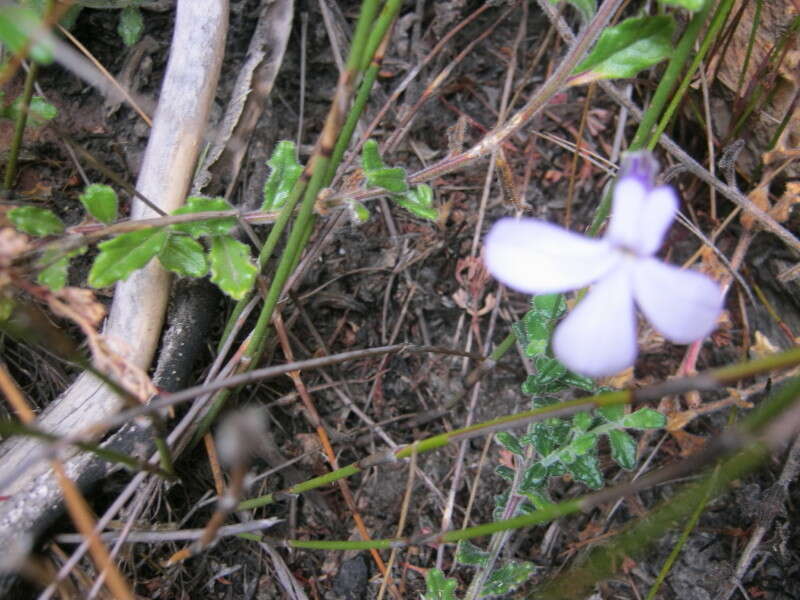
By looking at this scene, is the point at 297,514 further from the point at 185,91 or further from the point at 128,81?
the point at 128,81

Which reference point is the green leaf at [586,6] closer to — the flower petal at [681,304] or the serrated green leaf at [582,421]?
Result: the flower petal at [681,304]

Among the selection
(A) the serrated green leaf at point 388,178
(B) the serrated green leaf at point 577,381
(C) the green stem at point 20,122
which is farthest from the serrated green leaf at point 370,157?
(C) the green stem at point 20,122

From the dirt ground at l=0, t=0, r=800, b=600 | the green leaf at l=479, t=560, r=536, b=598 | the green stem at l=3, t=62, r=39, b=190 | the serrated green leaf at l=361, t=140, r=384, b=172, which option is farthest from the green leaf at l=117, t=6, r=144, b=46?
the green leaf at l=479, t=560, r=536, b=598

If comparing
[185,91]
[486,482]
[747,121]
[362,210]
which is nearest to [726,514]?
[486,482]

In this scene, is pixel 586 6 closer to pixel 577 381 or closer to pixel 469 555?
pixel 577 381

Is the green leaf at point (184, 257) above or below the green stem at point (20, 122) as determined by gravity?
below

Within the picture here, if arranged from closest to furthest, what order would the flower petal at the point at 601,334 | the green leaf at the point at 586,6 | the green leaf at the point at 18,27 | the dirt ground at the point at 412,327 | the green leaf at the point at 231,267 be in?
the flower petal at the point at 601,334, the green leaf at the point at 18,27, the green leaf at the point at 586,6, the green leaf at the point at 231,267, the dirt ground at the point at 412,327

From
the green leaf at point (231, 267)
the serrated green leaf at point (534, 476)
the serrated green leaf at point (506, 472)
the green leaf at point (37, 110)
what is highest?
the green leaf at point (37, 110)

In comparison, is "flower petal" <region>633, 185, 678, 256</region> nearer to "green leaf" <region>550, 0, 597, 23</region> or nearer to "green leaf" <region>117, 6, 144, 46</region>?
"green leaf" <region>550, 0, 597, 23</region>
